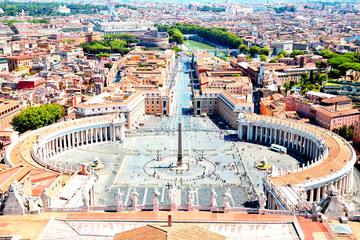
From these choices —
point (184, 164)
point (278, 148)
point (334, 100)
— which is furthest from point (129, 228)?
point (334, 100)

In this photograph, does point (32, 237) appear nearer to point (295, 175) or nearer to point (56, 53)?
point (295, 175)

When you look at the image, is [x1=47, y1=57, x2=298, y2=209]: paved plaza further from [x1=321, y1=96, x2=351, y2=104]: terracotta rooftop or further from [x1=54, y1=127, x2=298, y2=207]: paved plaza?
[x1=321, y1=96, x2=351, y2=104]: terracotta rooftop

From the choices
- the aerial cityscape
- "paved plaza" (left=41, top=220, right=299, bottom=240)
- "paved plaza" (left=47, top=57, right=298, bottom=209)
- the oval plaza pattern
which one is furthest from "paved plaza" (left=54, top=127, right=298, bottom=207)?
"paved plaza" (left=41, top=220, right=299, bottom=240)

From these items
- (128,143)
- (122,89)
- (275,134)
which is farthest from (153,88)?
(275,134)

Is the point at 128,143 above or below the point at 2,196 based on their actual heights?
below

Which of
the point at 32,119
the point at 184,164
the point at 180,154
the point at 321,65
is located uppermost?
the point at 321,65

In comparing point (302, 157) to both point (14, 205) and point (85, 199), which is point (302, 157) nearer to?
point (85, 199)

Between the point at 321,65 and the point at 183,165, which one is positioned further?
the point at 321,65
